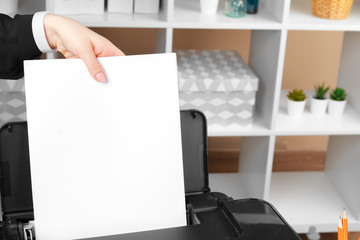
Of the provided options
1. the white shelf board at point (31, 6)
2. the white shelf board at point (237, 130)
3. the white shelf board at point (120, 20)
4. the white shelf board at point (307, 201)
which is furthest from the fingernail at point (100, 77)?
the white shelf board at point (307, 201)

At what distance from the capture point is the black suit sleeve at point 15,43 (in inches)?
47.7

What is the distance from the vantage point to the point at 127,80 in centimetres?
104

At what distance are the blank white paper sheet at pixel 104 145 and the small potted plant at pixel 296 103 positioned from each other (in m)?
1.08

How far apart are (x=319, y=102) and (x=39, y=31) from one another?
1196mm

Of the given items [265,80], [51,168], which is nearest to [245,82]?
[265,80]

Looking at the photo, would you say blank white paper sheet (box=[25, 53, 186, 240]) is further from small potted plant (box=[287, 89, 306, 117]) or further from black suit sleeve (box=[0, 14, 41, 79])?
small potted plant (box=[287, 89, 306, 117])

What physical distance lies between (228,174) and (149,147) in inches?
57.9

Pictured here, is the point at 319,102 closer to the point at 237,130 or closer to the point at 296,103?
the point at 296,103

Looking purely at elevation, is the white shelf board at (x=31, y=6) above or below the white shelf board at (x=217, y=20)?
above

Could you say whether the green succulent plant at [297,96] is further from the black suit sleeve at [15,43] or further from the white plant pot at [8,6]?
the black suit sleeve at [15,43]

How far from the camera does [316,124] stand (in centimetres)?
209

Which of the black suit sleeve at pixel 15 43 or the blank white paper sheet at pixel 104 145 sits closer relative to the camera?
the blank white paper sheet at pixel 104 145

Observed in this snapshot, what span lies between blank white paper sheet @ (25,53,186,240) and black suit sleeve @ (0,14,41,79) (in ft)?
0.79

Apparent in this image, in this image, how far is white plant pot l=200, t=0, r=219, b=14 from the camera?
6.32 feet
